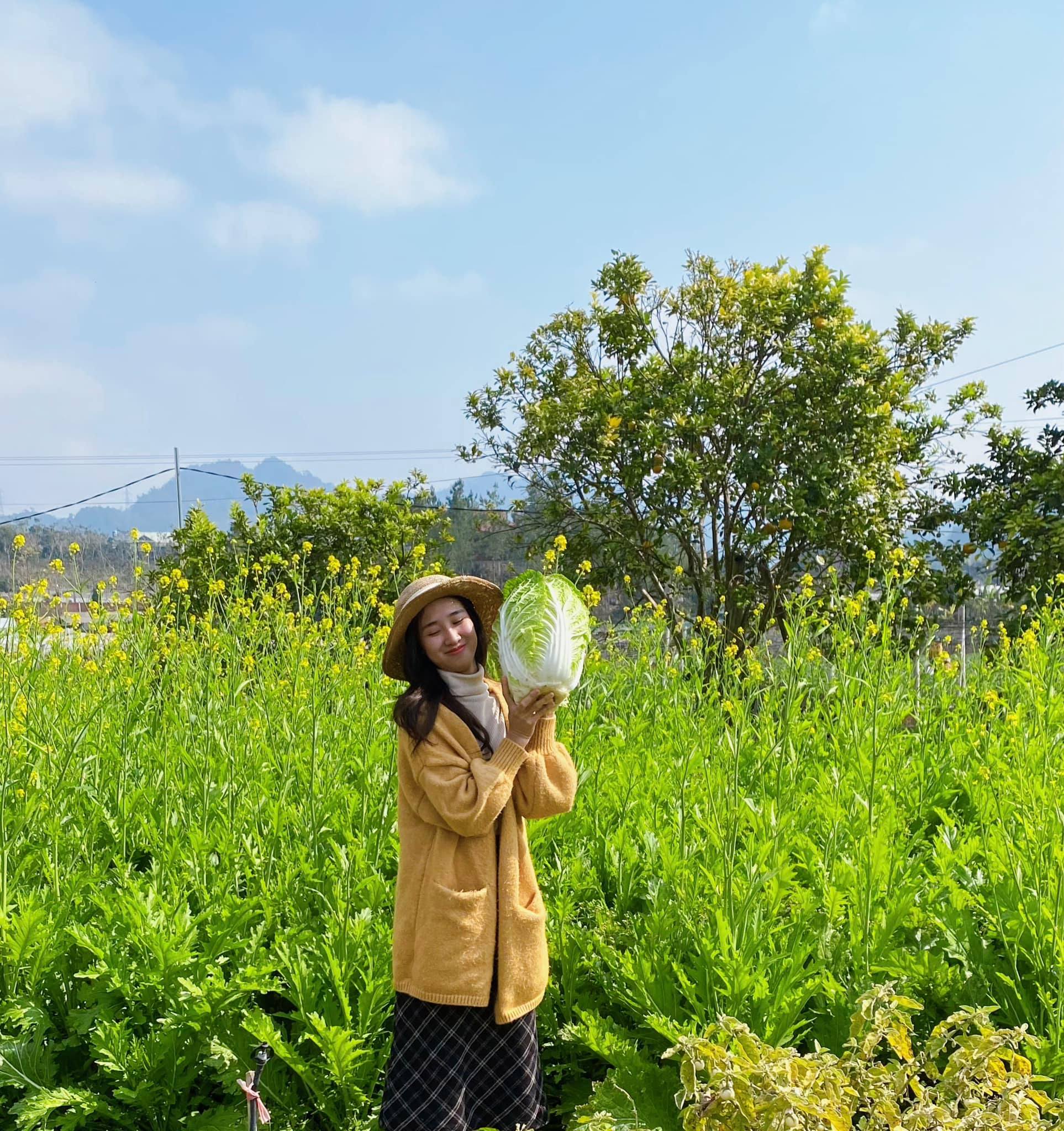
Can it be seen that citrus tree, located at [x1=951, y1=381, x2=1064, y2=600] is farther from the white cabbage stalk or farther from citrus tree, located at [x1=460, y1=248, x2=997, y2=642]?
the white cabbage stalk

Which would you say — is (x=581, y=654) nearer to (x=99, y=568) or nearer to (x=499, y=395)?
(x=99, y=568)

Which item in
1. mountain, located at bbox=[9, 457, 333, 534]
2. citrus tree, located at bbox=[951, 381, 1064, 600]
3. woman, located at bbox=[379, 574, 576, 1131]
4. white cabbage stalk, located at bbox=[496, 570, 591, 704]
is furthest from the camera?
mountain, located at bbox=[9, 457, 333, 534]

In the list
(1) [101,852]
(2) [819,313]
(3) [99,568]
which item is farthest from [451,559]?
(1) [101,852]

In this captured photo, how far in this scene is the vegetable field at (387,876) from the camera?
7.79ft

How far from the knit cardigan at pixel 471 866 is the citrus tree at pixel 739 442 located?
5.33 meters

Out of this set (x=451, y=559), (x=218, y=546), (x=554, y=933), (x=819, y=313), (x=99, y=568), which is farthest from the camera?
(x=451, y=559)

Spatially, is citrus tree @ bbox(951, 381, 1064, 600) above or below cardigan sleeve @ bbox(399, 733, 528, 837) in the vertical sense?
above

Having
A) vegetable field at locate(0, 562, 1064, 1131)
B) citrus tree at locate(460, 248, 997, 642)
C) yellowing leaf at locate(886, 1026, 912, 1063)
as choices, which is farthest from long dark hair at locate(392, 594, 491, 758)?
citrus tree at locate(460, 248, 997, 642)

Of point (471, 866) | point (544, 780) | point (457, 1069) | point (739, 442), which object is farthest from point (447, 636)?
point (739, 442)

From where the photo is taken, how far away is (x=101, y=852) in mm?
3066

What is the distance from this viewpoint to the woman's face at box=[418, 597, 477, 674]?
2.16m

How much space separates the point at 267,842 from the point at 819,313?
254 inches

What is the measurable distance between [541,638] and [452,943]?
702 mm

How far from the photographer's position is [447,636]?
2150 millimetres
